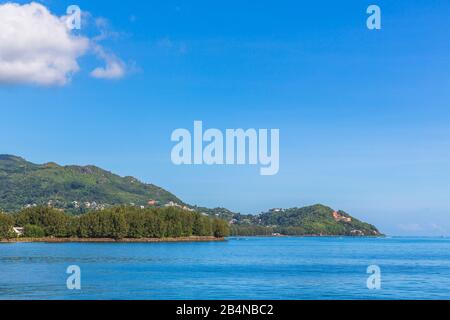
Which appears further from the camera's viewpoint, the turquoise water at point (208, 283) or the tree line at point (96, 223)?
the tree line at point (96, 223)

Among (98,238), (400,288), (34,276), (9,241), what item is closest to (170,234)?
(98,238)

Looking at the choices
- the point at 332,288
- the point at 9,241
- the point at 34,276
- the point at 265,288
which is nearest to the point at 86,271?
the point at 34,276

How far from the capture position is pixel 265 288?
159ft

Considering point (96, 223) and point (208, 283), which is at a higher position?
point (96, 223)

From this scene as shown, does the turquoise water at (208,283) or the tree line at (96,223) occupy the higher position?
the tree line at (96,223)

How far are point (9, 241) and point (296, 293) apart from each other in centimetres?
11036

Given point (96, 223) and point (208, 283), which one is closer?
point (208, 283)

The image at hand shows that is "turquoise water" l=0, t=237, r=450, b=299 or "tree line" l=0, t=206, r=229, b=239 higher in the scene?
"tree line" l=0, t=206, r=229, b=239

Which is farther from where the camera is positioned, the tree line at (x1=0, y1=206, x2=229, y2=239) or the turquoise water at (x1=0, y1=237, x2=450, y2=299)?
the tree line at (x1=0, y1=206, x2=229, y2=239)
